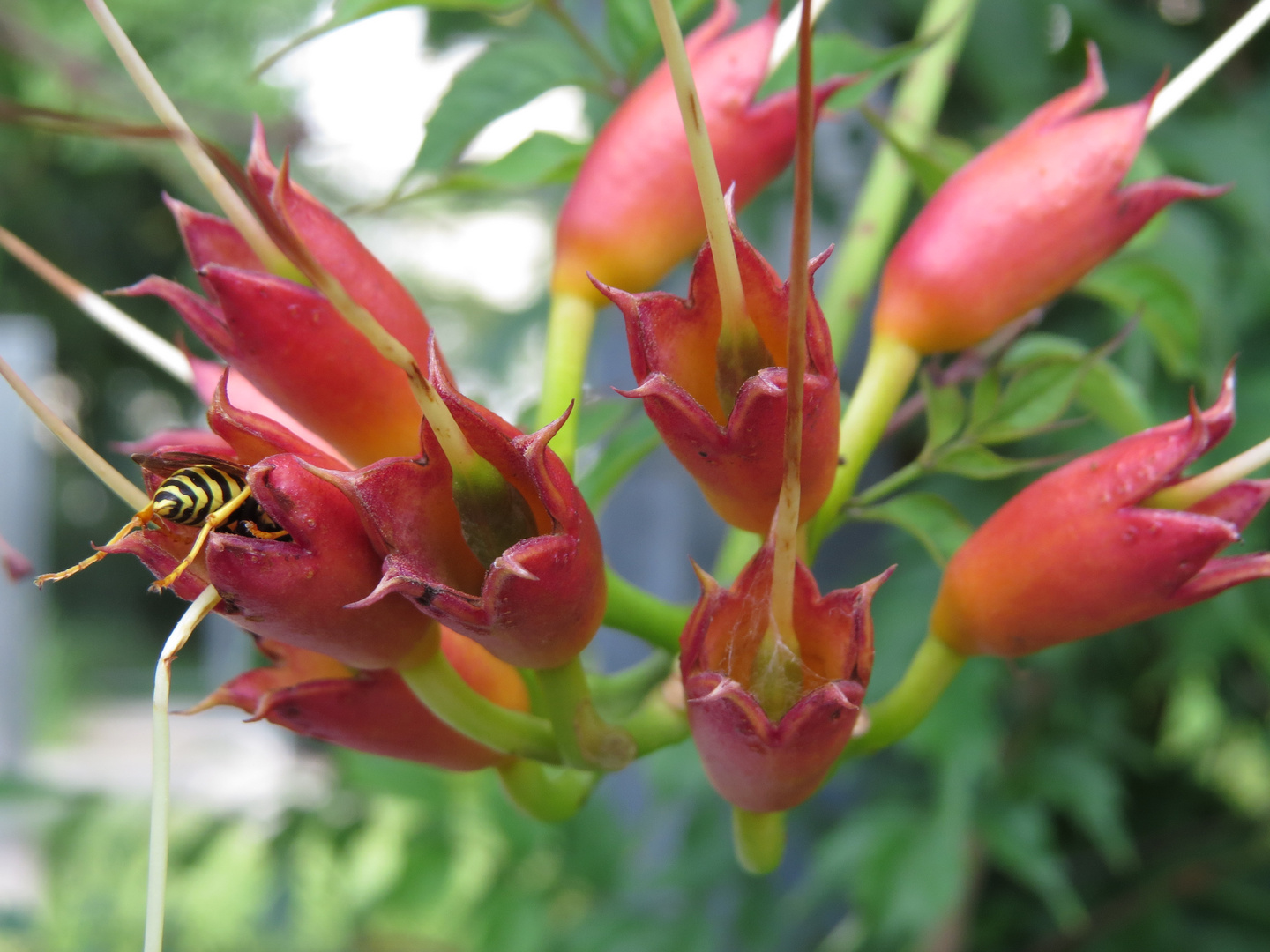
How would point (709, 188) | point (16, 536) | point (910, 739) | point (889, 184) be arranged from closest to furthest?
1. point (709, 188)
2. point (889, 184)
3. point (910, 739)
4. point (16, 536)

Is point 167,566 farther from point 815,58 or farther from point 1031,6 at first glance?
point 1031,6

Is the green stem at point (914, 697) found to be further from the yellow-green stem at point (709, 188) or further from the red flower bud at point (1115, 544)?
the yellow-green stem at point (709, 188)

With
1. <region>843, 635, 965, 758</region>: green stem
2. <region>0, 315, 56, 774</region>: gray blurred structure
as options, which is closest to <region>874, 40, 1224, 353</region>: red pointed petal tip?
<region>843, 635, 965, 758</region>: green stem

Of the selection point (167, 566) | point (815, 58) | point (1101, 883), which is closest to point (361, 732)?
point (167, 566)

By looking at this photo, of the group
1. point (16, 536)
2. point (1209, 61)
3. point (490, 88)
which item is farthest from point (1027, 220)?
point (16, 536)

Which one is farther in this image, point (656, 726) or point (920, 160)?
point (920, 160)

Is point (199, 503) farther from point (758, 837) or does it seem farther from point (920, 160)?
point (920, 160)

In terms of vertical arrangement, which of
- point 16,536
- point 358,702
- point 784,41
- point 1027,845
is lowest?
point 1027,845
